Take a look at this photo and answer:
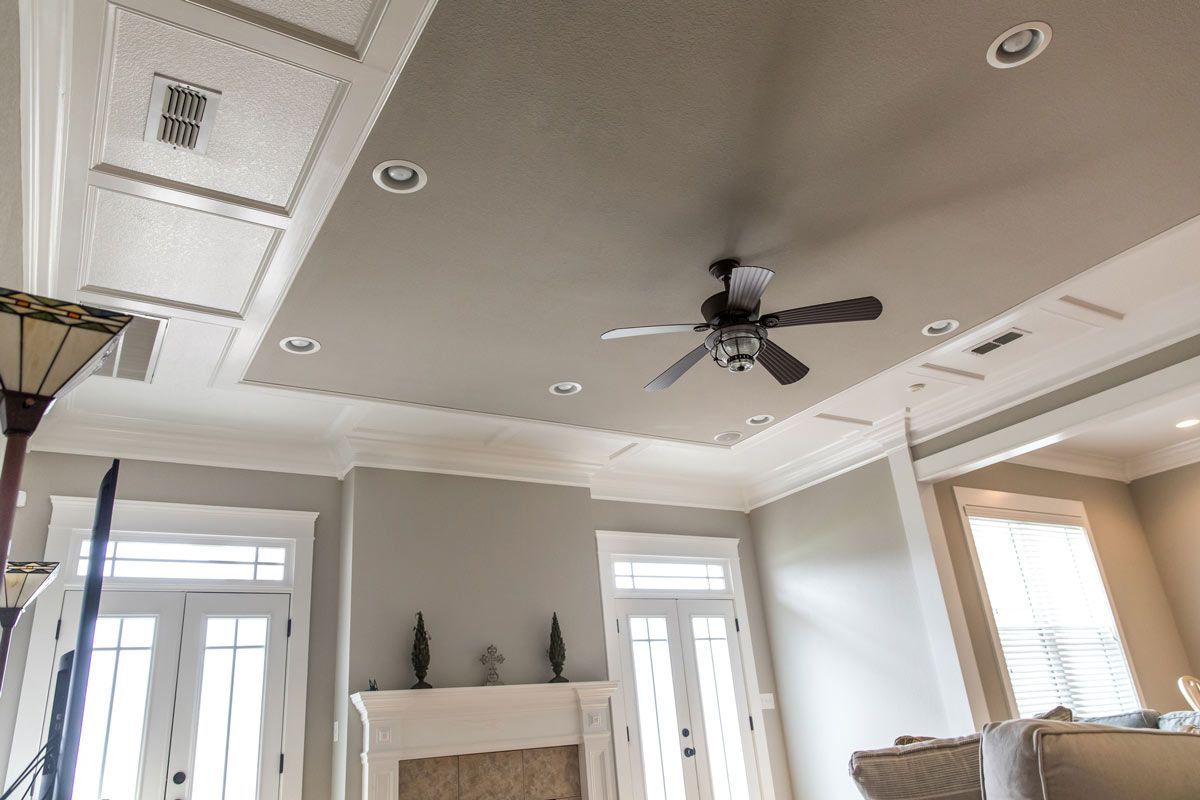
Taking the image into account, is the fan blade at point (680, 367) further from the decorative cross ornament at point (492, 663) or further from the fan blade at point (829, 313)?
the decorative cross ornament at point (492, 663)

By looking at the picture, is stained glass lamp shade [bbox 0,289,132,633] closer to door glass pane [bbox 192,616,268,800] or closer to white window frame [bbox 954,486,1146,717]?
door glass pane [bbox 192,616,268,800]

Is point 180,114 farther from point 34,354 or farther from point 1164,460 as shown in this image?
point 1164,460

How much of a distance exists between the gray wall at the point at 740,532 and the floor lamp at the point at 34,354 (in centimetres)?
551

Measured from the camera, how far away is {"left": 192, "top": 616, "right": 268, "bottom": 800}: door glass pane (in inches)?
180

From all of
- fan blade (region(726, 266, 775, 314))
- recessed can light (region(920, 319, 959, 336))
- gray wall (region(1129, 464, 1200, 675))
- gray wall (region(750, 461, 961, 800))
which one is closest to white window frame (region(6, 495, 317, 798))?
fan blade (region(726, 266, 775, 314))

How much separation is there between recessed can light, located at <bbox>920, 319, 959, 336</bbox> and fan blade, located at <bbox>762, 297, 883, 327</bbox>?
105cm

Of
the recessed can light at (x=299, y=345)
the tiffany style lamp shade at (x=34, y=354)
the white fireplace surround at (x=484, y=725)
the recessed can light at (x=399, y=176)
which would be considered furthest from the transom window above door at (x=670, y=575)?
the tiffany style lamp shade at (x=34, y=354)

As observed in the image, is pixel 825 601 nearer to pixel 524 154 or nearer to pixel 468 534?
pixel 468 534

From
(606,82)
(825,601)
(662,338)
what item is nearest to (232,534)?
(662,338)

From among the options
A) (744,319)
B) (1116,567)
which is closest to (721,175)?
(744,319)

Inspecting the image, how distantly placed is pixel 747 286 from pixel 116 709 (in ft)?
14.1

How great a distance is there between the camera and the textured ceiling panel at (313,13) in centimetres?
210

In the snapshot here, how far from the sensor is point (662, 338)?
3.84 m

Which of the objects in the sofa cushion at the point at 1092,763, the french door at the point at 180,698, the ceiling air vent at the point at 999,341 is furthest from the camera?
the ceiling air vent at the point at 999,341
